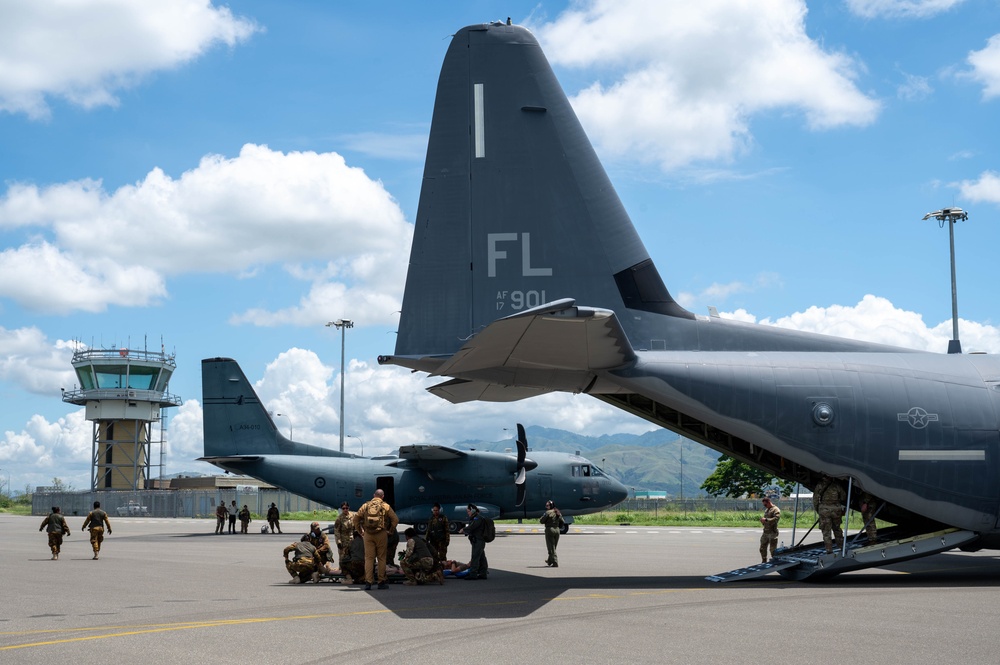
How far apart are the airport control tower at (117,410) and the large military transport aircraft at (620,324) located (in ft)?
245

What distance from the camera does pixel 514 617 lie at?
37.4 ft

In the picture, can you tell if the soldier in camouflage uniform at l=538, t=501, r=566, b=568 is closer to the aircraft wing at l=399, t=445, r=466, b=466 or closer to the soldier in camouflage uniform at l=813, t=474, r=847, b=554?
the soldier in camouflage uniform at l=813, t=474, r=847, b=554

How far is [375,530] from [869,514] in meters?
8.81

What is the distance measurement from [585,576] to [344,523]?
Answer: 483 centimetres

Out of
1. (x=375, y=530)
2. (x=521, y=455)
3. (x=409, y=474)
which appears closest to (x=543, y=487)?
(x=521, y=455)

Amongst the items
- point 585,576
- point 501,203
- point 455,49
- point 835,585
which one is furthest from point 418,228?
point 835,585

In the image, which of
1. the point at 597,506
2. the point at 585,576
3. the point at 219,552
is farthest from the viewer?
the point at 597,506

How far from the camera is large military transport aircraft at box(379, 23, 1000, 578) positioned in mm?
15484

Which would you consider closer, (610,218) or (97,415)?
(610,218)

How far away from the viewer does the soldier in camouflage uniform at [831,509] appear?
15.6 meters

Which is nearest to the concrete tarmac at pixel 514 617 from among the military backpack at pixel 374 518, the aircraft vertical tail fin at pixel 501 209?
the military backpack at pixel 374 518

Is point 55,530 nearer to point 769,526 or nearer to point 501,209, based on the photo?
point 501,209

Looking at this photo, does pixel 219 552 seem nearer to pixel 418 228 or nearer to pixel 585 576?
pixel 585 576

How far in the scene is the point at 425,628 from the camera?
10.4 meters
